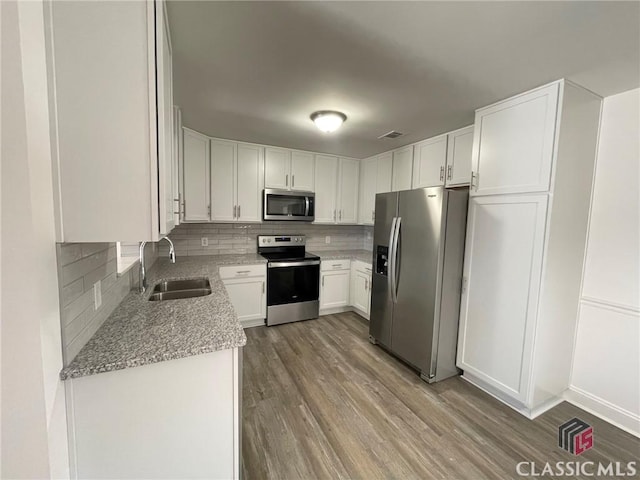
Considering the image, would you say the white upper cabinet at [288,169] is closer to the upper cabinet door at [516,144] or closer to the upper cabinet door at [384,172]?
the upper cabinet door at [384,172]

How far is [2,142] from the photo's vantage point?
25.5 inches

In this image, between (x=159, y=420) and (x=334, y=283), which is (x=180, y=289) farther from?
(x=334, y=283)

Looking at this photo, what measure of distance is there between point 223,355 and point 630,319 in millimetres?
2704

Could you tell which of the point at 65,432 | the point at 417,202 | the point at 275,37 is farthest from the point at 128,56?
the point at 417,202

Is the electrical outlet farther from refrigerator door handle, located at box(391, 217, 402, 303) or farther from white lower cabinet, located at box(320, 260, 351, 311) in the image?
white lower cabinet, located at box(320, 260, 351, 311)

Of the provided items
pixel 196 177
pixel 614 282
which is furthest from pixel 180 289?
pixel 614 282

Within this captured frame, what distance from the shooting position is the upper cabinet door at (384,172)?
3.46 m

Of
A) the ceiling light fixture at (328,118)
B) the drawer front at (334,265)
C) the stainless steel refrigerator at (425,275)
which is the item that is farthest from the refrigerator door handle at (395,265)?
the drawer front at (334,265)

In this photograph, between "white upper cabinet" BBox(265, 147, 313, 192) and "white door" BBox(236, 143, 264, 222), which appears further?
"white upper cabinet" BBox(265, 147, 313, 192)

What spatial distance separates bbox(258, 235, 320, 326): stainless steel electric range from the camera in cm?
328

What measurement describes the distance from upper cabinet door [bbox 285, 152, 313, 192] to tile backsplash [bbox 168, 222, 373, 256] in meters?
0.62

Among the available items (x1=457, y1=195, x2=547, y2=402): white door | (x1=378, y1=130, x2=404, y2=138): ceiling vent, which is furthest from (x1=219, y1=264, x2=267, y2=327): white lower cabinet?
(x1=457, y1=195, x2=547, y2=402): white door

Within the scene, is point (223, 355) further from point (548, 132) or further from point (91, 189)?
point (548, 132)

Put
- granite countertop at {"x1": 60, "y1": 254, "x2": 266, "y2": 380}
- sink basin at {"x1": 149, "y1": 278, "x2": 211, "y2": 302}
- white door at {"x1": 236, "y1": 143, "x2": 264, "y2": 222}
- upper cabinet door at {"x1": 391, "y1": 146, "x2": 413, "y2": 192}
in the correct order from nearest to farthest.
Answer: granite countertop at {"x1": 60, "y1": 254, "x2": 266, "y2": 380}, sink basin at {"x1": 149, "y1": 278, "x2": 211, "y2": 302}, upper cabinet door at {"x1": 391, "y1": 146, "x2": 413, "y2": 192}, white door at {"x1": 236, "y1": 143, "x2": 264, "y2": 222}
